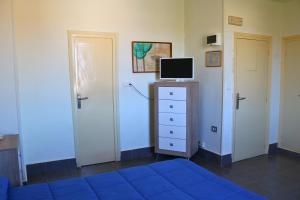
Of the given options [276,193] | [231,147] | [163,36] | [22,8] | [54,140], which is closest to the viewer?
[276,193]

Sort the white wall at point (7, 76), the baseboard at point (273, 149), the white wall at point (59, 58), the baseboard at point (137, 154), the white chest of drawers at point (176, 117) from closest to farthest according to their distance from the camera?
1. the white wall at point (7, 76)
2. the white wall at point (59, 58)
3. the white chest of drawers at point (176, 117)
4. the baseboard at point (137, 154)
5. the baseboard at point (273, 149)

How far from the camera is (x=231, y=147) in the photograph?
3961 mm

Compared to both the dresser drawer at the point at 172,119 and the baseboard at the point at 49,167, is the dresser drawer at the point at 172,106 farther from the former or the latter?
the baseboard at the point at 49,167

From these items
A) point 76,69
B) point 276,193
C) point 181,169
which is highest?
point 76,69

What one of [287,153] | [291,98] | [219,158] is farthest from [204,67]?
[287,153]

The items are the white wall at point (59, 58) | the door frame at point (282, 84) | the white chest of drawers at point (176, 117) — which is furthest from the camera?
the door frame at point (282, 84)

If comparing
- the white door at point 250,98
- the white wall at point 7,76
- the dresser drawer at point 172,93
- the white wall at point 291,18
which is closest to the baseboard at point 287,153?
the white door at point 250,98

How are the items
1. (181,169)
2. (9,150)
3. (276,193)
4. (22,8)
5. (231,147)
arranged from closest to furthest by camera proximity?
(181,169) < (9,150) < (276,193) < (22,8) < (231,147)

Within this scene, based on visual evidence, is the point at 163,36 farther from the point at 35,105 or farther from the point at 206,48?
the point at 35,105

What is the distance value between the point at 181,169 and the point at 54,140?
2.16m

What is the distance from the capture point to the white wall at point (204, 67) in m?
3.81

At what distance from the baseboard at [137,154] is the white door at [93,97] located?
10.6 inches

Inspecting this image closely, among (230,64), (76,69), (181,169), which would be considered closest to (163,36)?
(230,64)

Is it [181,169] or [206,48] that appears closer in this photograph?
[181,169]
